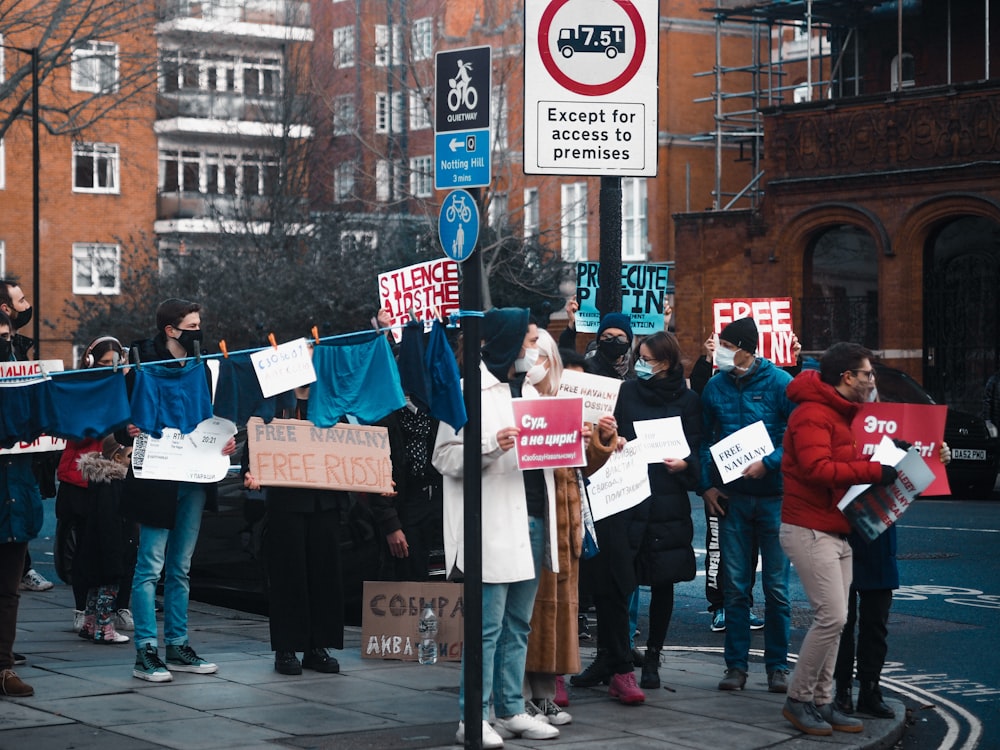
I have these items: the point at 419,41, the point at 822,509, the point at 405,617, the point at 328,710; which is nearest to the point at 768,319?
the point at 405,617

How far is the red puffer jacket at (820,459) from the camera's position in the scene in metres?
8.01

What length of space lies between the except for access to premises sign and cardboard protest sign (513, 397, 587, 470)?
5.66 ft

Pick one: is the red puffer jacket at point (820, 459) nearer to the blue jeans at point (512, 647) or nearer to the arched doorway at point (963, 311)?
the blue jeans at point (512, 647)

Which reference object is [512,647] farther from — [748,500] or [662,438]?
[748,500]

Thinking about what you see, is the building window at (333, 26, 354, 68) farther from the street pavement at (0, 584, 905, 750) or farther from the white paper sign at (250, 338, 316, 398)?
the white paper sign at (250, 338, 316, 398)

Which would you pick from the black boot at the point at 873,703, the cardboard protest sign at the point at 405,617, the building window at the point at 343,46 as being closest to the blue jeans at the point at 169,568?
the cardboard protest sign at the point at 405,617

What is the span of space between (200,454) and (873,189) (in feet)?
84.3

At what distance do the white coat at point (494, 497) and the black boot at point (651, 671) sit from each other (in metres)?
1.79

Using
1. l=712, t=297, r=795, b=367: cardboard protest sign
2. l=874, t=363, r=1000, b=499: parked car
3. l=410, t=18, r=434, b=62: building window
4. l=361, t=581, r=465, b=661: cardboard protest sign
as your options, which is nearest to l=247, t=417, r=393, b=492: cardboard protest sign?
l=361, t=581, r=465, b=661: cardboard protest sign

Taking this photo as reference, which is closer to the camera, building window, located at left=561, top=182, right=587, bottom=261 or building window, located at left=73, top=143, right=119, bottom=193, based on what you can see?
building window, located at left=561, top=182, right=587, bottom=261

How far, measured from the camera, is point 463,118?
736cm

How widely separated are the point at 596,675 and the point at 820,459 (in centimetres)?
224

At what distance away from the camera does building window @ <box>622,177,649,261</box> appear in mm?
47719

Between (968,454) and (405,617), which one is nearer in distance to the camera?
(405,617)
